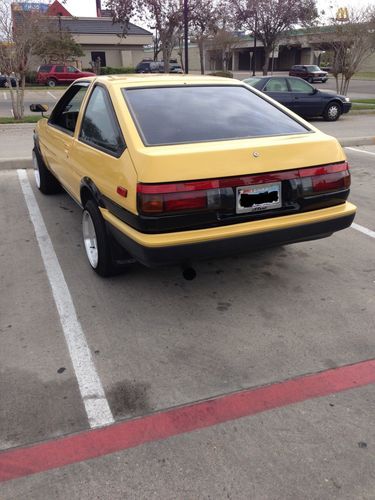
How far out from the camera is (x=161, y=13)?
2608 centimetres

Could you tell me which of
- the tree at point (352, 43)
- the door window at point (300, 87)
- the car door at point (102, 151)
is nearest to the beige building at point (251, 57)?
the tree at point (352, 43)

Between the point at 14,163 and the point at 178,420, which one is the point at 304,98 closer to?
the point at 14,163

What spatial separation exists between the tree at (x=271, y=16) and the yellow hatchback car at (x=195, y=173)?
101 feet

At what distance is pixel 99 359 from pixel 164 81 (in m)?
2.29

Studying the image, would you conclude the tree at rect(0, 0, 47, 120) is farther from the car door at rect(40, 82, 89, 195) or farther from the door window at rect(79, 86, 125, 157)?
the door window at rect(79, 86, 125, 157)

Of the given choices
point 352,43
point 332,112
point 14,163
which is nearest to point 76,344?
point 14,163

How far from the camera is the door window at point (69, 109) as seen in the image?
14.8 feet

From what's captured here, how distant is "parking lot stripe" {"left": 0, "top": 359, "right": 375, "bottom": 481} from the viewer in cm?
216

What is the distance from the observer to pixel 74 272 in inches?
160

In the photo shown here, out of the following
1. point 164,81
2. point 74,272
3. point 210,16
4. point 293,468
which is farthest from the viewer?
point 210,16

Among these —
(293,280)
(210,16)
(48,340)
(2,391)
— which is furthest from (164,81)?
(210,16)

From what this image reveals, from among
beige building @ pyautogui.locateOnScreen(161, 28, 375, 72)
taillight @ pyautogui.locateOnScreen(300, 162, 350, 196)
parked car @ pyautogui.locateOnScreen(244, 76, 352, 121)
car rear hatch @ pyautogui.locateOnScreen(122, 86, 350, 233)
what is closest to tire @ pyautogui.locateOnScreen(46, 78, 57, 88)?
parked car @ pyautogui.locateOnScreen(244, 76, 352, 121)

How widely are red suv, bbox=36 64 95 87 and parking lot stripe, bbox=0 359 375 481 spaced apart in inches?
1235

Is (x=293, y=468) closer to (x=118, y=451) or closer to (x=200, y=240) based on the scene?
(x=118, y=451)
